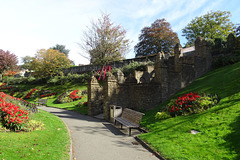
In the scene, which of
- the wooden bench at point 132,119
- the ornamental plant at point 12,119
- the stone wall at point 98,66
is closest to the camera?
the ornamental plant at point 12,119

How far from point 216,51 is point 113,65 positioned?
16.7 meters

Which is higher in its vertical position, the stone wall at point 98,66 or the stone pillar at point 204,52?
the stone wall at point 98,66

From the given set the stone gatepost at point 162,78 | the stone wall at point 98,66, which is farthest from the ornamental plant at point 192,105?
the stone wall at point 98,66

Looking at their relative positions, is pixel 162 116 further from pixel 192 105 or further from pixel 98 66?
pixel 98 66

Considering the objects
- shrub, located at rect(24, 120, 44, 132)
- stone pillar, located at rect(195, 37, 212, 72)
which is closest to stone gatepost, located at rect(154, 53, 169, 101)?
stone pillar, located at rect(195, 37, 212, 72)

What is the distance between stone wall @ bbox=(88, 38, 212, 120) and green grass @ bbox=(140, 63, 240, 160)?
12.5 ft

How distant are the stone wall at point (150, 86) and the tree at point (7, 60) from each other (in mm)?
34194

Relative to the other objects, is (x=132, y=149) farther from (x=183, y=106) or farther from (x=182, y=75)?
(x=182, y=75)

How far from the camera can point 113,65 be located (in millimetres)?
30219

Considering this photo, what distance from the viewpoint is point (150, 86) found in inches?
498

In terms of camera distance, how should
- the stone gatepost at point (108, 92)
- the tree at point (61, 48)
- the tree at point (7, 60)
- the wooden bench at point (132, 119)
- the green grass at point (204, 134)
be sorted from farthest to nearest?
the tree at point (61, 48), the tree at point (7, 60), the stone gatepost at point (108, 92), the wooden bench at point (132, 119), the green grass at point (204, 134)

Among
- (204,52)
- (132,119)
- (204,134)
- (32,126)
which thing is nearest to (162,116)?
(132,119)

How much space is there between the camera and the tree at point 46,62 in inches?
1438

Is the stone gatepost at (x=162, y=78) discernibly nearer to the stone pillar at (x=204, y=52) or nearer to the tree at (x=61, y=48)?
the stone pillar at (x=204, y=52)
